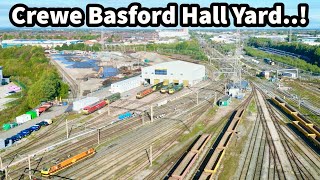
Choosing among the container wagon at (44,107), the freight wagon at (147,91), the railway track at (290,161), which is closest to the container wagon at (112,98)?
the freight wagon at (147,91)

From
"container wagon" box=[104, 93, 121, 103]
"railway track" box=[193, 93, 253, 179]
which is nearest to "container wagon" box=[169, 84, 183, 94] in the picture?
"container wagon" box=[104, 93, 121, 103]

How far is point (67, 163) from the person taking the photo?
25078 millimetres

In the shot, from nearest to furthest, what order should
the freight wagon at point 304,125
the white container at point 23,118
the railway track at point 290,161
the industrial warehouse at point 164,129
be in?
the railway track at point 290,161, the industrial warehouse at point 164,129, the freight wagon at point 304,125, the white container at point 23,118

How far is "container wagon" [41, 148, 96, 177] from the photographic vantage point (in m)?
23.5

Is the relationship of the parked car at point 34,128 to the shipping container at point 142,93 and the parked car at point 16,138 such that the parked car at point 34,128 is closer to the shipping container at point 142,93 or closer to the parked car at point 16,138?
the parked car at point 16,138

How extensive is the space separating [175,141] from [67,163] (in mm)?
10300

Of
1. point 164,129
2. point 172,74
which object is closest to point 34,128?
point 164,129

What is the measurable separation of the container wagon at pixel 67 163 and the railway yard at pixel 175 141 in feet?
0.23

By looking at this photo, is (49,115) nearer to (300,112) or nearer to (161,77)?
(161,77)

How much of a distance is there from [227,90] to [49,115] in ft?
87.9

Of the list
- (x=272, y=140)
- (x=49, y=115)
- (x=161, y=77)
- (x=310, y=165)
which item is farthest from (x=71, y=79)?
(x=310, y=165)

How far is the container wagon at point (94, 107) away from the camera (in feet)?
131

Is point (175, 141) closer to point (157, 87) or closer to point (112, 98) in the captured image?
point (112, 98)

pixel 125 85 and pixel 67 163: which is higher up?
pixel 125 85
